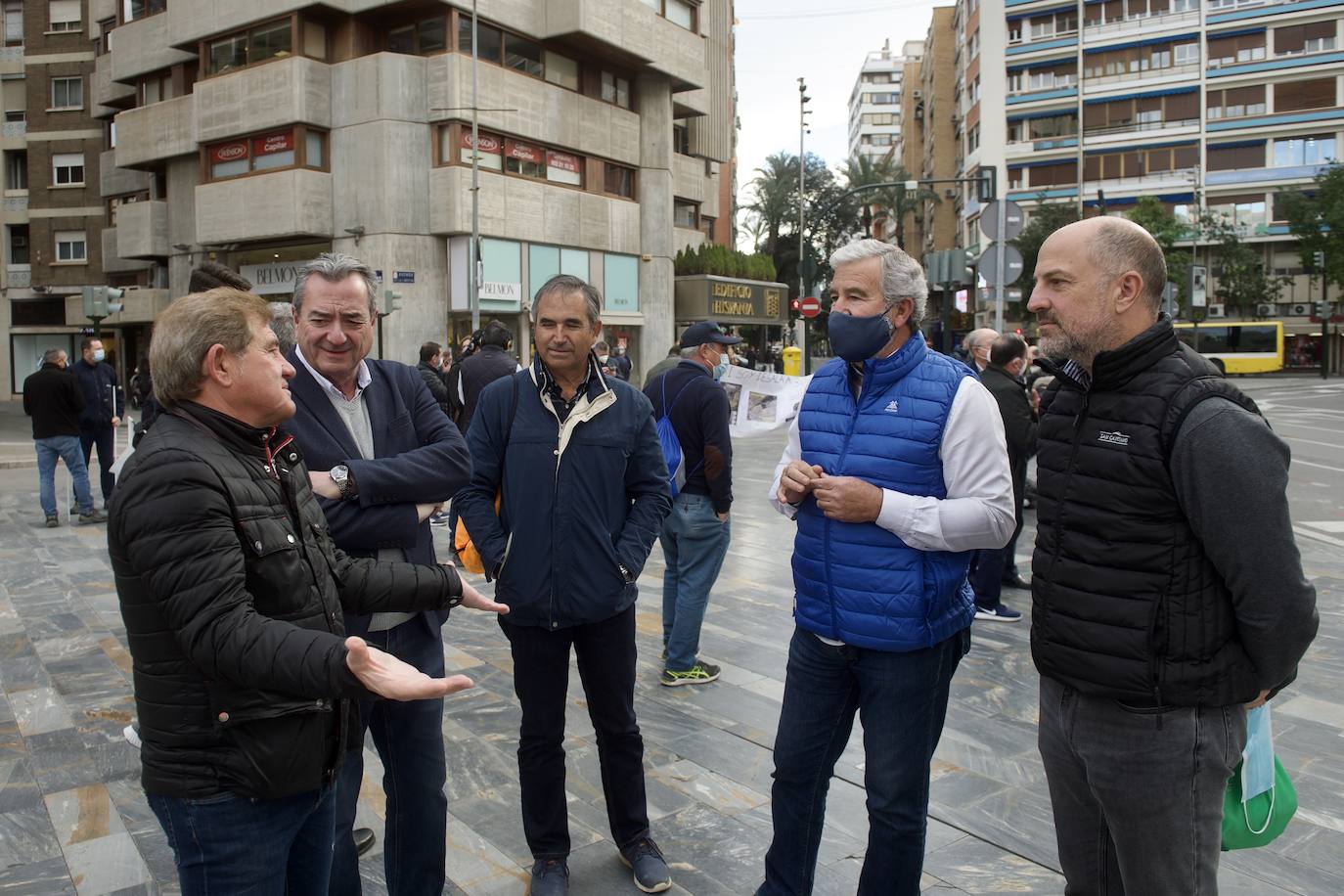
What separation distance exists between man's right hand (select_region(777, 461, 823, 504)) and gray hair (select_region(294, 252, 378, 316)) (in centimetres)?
140

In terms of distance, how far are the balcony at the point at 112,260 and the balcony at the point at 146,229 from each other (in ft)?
16.5

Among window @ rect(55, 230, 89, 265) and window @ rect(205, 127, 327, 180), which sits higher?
window @ rect(205, 127, 327, 180)

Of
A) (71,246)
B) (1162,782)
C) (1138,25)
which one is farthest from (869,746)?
(1138,25)

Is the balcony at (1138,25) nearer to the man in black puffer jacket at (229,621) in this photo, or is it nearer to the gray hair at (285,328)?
the gray hair at (285,328)

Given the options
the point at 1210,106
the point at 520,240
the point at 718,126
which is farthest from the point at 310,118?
the point at 1210,106

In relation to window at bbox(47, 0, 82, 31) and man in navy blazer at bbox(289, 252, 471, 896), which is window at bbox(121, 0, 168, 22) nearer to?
window at bbox(47, 0, 82, 31)

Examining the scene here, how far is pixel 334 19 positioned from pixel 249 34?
8.72ft

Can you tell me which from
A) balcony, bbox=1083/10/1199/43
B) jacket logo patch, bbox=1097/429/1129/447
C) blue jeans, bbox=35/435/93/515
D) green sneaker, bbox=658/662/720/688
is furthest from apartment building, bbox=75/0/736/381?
balcony, bbox=1083/10/1199/43

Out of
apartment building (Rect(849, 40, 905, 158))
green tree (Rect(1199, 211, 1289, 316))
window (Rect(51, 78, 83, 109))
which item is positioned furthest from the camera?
apartment building (Rect(849, 40, 905, 158))

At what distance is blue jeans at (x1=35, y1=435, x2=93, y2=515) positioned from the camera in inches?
446

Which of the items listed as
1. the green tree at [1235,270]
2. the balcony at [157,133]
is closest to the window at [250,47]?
the balcony at [157,133]

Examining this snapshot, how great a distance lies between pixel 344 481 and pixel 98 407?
11062mm

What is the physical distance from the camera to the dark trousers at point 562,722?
11.5ft

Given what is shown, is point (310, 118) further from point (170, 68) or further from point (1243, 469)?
point (1243, 469)
